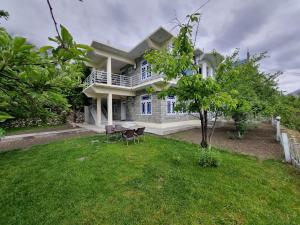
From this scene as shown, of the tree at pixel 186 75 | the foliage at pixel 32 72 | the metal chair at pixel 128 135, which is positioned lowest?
the metal chair at pixel 128 135

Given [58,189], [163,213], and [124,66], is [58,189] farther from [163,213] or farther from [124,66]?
[124,66]

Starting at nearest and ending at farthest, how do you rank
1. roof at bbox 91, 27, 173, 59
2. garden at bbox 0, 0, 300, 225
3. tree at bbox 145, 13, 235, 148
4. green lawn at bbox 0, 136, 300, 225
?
garden at bbox 0, 0, 300, 225 → green lawn at bbox 0, 136, 300, 225 → tree at bbox 145, 13, 235, 148 → roof at bbox 91, 27, 173, 59

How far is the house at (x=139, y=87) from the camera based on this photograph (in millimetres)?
11953

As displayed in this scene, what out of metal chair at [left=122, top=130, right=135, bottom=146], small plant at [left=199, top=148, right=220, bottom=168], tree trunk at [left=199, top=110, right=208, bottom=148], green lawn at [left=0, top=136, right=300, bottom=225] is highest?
tree trunk at [left=199, top=110, right=208, bottom=148]

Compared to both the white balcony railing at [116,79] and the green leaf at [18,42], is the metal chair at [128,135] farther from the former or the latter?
the green leaf at [18,42]

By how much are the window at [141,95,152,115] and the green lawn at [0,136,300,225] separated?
24.0 feet

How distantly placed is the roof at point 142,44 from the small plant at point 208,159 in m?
9.68

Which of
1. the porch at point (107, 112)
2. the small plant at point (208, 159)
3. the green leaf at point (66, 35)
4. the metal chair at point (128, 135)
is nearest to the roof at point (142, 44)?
the porch at point (107, 112)

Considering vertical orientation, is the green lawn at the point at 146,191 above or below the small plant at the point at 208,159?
below

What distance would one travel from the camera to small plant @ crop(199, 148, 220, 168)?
5220 mm

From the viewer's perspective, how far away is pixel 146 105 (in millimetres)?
13555

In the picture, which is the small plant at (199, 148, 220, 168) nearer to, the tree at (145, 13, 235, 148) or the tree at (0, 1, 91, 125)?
the tree at (145, 13, 235, 148)

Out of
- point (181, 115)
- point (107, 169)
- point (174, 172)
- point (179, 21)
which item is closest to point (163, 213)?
point (174, 172)

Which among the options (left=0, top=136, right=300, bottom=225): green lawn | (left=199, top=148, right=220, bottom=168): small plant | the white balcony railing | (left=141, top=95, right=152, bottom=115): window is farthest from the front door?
(left=199, top=148, right=220, bottom=168): small plant
